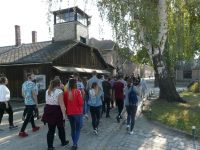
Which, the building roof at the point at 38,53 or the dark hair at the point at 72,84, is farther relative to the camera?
the building roof at the point at 38,53

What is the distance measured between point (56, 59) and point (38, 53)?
9.03ft

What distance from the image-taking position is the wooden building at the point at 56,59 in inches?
916

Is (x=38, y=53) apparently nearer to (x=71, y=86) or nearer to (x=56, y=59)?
(x=56, y=59)

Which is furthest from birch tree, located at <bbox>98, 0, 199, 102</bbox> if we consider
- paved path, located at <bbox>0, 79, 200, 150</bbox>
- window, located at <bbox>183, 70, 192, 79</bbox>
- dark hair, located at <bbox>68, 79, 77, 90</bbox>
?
window, located at <bbox>183, 70, 192, 79</bbox>

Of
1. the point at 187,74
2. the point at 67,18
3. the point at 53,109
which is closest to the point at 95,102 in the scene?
the point at 53,109

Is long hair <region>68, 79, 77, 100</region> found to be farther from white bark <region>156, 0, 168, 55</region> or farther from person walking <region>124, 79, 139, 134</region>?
white bark <region>156, 0, 168, 55</region>

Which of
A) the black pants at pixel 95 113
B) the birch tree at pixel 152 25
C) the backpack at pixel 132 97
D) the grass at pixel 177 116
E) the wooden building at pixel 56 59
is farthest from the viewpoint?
the wooden building at pixel 56 59

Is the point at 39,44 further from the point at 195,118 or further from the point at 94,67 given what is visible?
the point at 195,118

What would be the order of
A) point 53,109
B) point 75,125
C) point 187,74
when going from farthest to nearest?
point 187,74 → point 75,125 → point 53,109

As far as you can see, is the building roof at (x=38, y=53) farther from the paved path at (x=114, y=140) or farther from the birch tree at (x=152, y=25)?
the paved path at (x=114, y=140)

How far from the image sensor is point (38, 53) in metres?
25.6

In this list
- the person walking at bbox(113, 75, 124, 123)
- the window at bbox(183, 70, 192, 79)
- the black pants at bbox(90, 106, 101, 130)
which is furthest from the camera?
the window at bbox(183, 70, 192, 79)

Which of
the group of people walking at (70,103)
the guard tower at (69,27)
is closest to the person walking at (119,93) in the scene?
the group of people walking at (70,103)

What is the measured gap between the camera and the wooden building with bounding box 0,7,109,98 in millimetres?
23277
